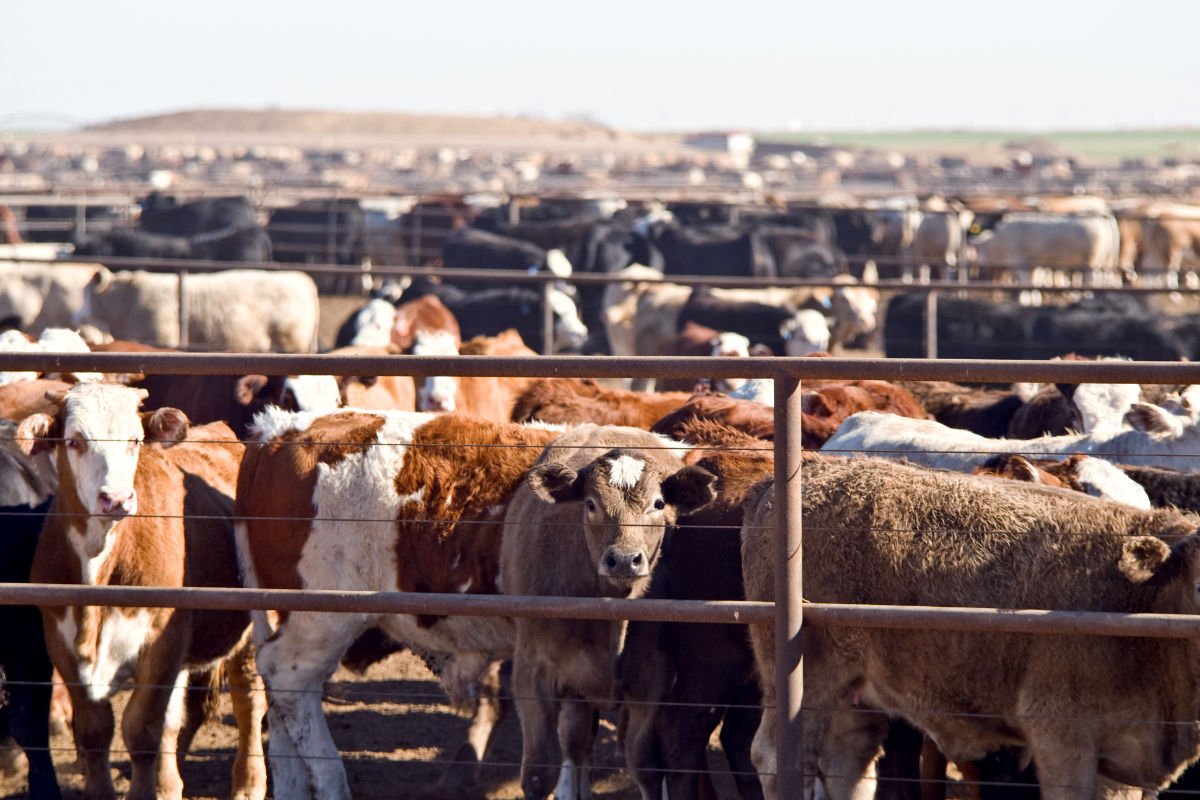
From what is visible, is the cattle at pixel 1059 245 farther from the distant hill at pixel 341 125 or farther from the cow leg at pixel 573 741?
the distant hill at pixel 341 125

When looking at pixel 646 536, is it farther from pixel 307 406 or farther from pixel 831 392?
pixel 307 406

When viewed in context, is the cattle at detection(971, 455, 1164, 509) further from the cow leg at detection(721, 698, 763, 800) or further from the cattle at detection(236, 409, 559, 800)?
the cattle at detection(236, 409, 559, 800)

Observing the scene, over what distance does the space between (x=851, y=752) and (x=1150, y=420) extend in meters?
3.26

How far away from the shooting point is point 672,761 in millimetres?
4914

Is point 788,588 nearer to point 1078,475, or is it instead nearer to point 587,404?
point 1078,475

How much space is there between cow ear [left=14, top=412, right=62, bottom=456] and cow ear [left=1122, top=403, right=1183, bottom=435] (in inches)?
186

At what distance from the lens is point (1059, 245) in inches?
958

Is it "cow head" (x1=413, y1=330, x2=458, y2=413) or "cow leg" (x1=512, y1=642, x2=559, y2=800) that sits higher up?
"cow head" (x1=413, y1=330, x2=458, y2=413)

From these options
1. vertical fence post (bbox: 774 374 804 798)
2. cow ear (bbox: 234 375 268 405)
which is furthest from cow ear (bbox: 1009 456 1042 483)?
cow ear (bbox: 234 375 268 405)

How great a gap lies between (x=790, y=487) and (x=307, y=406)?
206 inches

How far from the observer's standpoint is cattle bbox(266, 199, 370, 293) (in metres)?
25.7

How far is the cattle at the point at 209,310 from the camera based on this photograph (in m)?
15.0

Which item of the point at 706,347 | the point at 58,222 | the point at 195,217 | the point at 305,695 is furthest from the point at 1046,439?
the point at 58,222

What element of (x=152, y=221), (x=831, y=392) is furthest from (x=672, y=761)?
(x=152, y=221)
